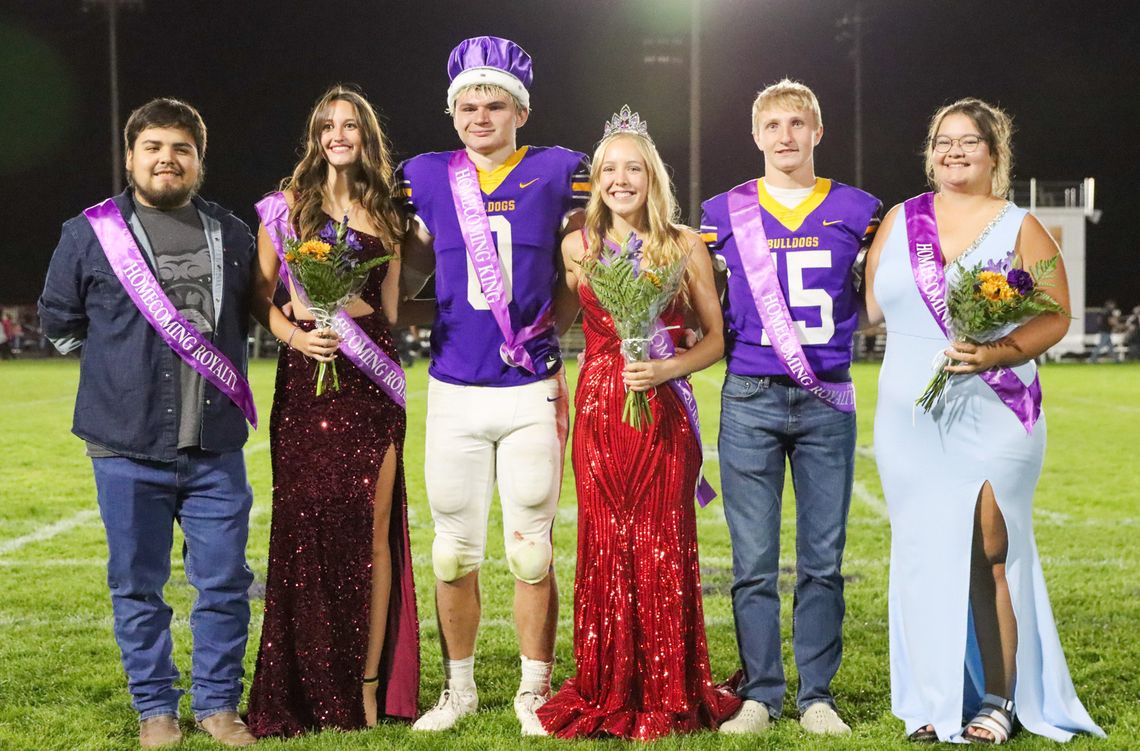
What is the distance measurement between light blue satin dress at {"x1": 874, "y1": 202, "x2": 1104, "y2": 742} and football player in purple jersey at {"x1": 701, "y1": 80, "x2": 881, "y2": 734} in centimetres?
17

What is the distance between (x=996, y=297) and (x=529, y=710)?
195 centimetres

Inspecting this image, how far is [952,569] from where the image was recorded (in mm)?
3820

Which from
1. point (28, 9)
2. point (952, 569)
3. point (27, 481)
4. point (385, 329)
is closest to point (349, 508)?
point (385, 329)

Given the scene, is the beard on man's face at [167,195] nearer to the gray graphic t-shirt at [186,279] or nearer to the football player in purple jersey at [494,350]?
the gray graphic t-shirt at [186,279]

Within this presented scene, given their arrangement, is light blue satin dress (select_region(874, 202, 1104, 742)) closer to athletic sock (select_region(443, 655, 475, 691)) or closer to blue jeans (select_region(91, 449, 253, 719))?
athletic sock (select_region(443, 655, 475, 691))

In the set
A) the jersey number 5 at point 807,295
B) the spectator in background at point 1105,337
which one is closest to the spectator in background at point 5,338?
the spectator in background at point 1105,337

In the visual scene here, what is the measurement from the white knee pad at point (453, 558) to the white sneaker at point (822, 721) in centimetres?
118

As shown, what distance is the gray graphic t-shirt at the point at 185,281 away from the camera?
3904 mm

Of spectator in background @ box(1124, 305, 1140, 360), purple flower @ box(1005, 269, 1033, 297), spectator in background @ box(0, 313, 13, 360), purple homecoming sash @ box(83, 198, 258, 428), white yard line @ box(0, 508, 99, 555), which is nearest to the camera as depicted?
purple flower @ box(1005, 269, 1033, 297)

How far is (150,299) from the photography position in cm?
384

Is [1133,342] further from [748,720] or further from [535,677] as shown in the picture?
[535,677]

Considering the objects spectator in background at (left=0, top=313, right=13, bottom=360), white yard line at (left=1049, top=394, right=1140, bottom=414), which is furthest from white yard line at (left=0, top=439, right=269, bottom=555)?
spectator in background at (left=0, top=313, right=13, bottom=360)

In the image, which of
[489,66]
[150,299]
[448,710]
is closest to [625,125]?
[489,66]

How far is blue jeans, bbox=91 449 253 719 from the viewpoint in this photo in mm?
3881
